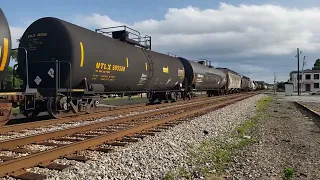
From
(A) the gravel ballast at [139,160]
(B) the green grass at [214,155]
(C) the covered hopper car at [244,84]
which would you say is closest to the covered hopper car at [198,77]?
(B) the green grass at [214,155]

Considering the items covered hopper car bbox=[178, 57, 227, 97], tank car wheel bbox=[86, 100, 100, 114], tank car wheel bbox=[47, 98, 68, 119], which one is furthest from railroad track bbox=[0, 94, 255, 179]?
covered hopper car bbox=[178, 57, 227, 97]

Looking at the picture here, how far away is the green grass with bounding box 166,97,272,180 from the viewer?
17.4 ft

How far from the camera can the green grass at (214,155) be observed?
530cm

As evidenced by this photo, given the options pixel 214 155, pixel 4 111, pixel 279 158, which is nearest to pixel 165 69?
pixel 4 111

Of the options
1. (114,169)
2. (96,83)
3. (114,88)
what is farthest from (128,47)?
(114,169)

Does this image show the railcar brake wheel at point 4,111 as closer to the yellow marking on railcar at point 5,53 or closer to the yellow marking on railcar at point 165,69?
the yellow marking on railcar at point 5,53

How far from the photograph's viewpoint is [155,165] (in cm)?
573

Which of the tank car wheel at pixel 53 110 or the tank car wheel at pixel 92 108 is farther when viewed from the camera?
the tank car wheel at pixel 92 108

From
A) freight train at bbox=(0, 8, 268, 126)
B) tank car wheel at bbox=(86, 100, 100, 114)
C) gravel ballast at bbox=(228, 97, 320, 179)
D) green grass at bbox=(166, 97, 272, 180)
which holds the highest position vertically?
freight train at bbox=(0, 8, 268, 126)

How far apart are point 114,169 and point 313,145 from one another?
5.37m

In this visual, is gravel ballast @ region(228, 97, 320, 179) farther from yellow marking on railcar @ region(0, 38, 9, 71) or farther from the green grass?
yellow marking on railcar @ region(0, 38, 9, 71)

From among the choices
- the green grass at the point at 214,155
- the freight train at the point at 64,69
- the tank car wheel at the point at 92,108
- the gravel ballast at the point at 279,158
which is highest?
the freight train at the point at 64,69

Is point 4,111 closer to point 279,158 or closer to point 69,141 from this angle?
point 69,141

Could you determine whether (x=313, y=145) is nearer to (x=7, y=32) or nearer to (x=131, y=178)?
(x=131, y=178)
